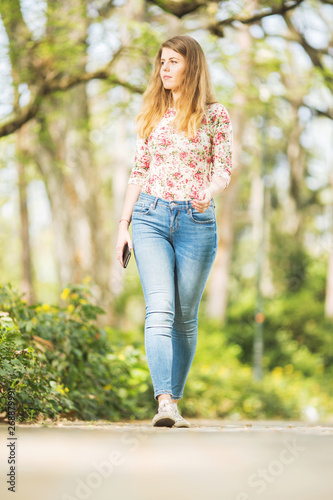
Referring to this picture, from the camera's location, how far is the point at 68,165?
43.0ft

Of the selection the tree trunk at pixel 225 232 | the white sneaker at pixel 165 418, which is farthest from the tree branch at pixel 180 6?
the tree trunk at pixel 225 232

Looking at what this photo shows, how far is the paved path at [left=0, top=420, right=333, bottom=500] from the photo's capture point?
9.45 ft

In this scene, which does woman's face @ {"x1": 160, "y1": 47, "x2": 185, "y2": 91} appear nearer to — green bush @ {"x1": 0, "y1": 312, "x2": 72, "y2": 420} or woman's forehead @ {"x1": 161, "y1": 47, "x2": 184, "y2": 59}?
woman's forehead @ {"x1": 161, "y1": 47, "x2": 184, "y2": 59}

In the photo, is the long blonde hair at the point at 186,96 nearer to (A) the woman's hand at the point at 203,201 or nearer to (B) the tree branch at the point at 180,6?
(A) the woman's hand at the point at 203,201

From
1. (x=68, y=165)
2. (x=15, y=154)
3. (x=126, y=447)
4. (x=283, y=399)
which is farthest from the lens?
(x=283, y=399)

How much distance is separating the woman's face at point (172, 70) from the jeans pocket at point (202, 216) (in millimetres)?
690

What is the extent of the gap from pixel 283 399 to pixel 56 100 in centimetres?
689

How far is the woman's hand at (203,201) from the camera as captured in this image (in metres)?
4.24

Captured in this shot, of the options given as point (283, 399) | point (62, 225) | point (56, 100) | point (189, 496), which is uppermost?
point (189, 496)

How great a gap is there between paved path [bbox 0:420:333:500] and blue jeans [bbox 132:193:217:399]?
100 centimetres

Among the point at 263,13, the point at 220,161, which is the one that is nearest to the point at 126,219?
the point at 220,161

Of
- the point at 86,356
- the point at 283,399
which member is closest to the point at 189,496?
the point at 86,356

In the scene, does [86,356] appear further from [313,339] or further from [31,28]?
[313,339]

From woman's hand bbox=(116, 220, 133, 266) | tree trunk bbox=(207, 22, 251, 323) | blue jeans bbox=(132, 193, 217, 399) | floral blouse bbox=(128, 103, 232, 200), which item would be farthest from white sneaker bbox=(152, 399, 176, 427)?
tree trunk bbox=(207, 22, 251, 323)
